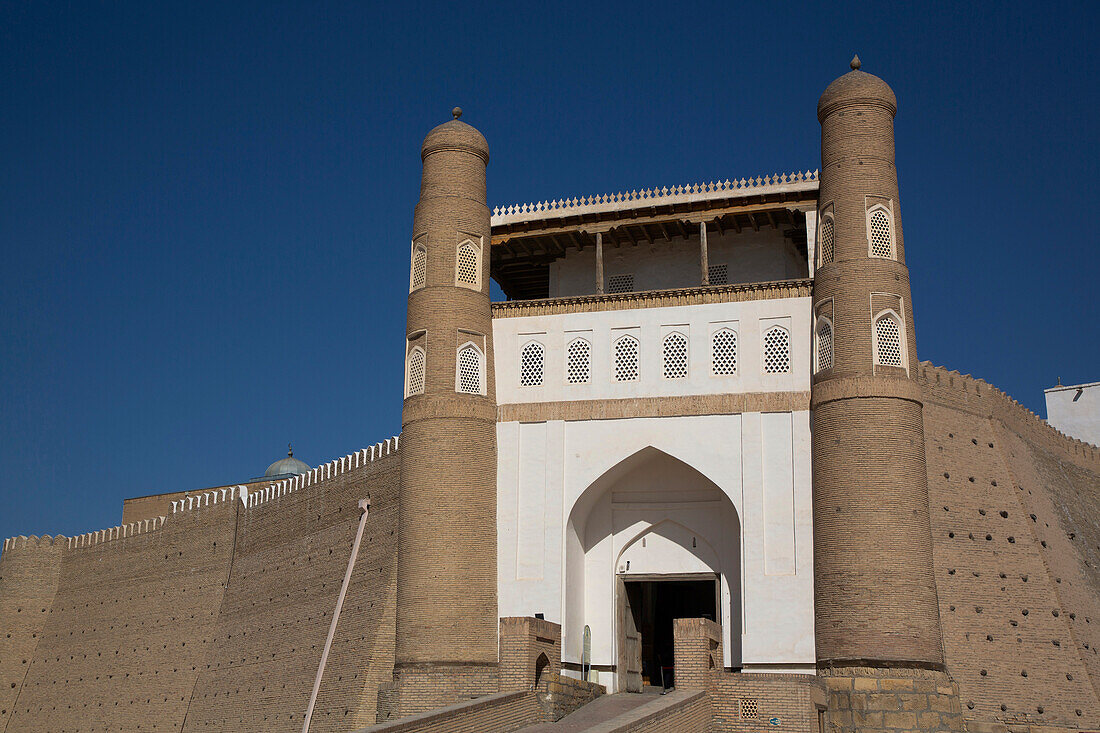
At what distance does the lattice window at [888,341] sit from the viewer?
16.3m

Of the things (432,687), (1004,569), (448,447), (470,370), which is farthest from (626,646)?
(1004,569)

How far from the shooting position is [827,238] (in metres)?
17.2

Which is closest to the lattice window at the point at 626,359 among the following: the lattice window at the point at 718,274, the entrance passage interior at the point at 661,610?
the lattice window at the point at 718,274

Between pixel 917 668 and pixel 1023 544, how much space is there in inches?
165

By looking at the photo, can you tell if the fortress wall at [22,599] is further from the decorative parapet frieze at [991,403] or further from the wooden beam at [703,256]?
the decorative parapet frieze at [991,403]

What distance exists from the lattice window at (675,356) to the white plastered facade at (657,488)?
3.9 inches

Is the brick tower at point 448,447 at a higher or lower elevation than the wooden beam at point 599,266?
lower

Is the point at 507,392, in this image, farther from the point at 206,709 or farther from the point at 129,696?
the point at 129,696

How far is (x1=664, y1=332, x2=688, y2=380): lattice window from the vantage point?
698 inches

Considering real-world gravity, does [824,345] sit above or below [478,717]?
above

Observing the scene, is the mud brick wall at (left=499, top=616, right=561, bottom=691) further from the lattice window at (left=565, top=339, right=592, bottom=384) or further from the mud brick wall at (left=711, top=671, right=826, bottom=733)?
the lattice window at (left=565, top=339, right=592, bottom=384)

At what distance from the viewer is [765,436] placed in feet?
55.7

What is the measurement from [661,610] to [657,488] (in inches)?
121

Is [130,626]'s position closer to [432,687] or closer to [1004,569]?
[432,687]
